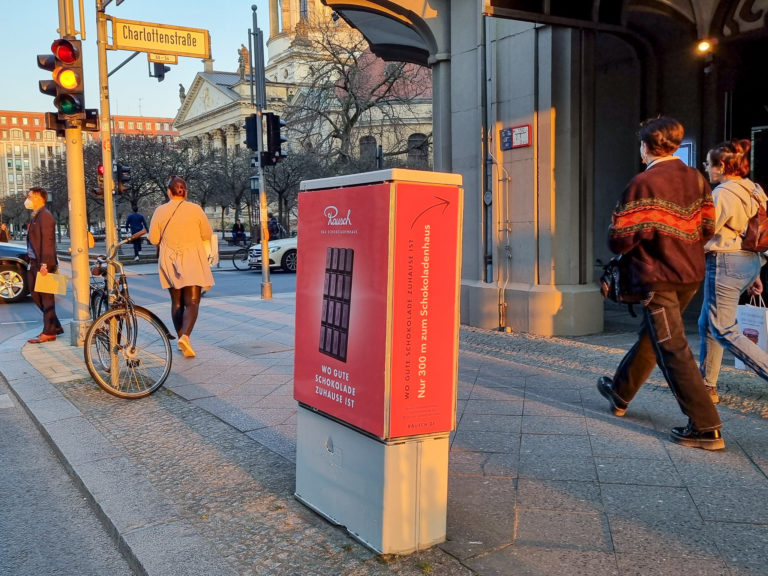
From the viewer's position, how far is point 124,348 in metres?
6.00

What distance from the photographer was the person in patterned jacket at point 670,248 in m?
4.10

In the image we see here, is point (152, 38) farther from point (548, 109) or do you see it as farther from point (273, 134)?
point (273, 134)

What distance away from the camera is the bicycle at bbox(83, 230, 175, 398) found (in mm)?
5934

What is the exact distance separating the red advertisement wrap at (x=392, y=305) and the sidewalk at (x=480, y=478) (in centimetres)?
61

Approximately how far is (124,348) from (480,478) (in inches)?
138

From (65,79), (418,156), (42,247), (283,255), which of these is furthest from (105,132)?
(418,156)

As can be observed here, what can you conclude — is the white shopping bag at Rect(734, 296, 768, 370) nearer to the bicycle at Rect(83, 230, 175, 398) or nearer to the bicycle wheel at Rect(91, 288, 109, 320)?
the bicycle at Rect(83, 230, 175, 398)

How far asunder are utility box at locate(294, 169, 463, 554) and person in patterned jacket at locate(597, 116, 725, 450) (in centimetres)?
164

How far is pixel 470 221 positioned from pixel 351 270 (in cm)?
627

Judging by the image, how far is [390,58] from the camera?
1167cm

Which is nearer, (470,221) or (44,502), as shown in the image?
(44,502)

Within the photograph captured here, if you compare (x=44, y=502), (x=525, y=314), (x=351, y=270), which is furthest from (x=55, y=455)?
(x=525, y=314)

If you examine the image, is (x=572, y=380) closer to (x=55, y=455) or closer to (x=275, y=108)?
(x=55, y=455)

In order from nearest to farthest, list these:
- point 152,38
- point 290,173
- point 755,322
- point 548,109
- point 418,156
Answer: point 755,322, point 548,109, point 152,38, point 290,173, point 418,156
